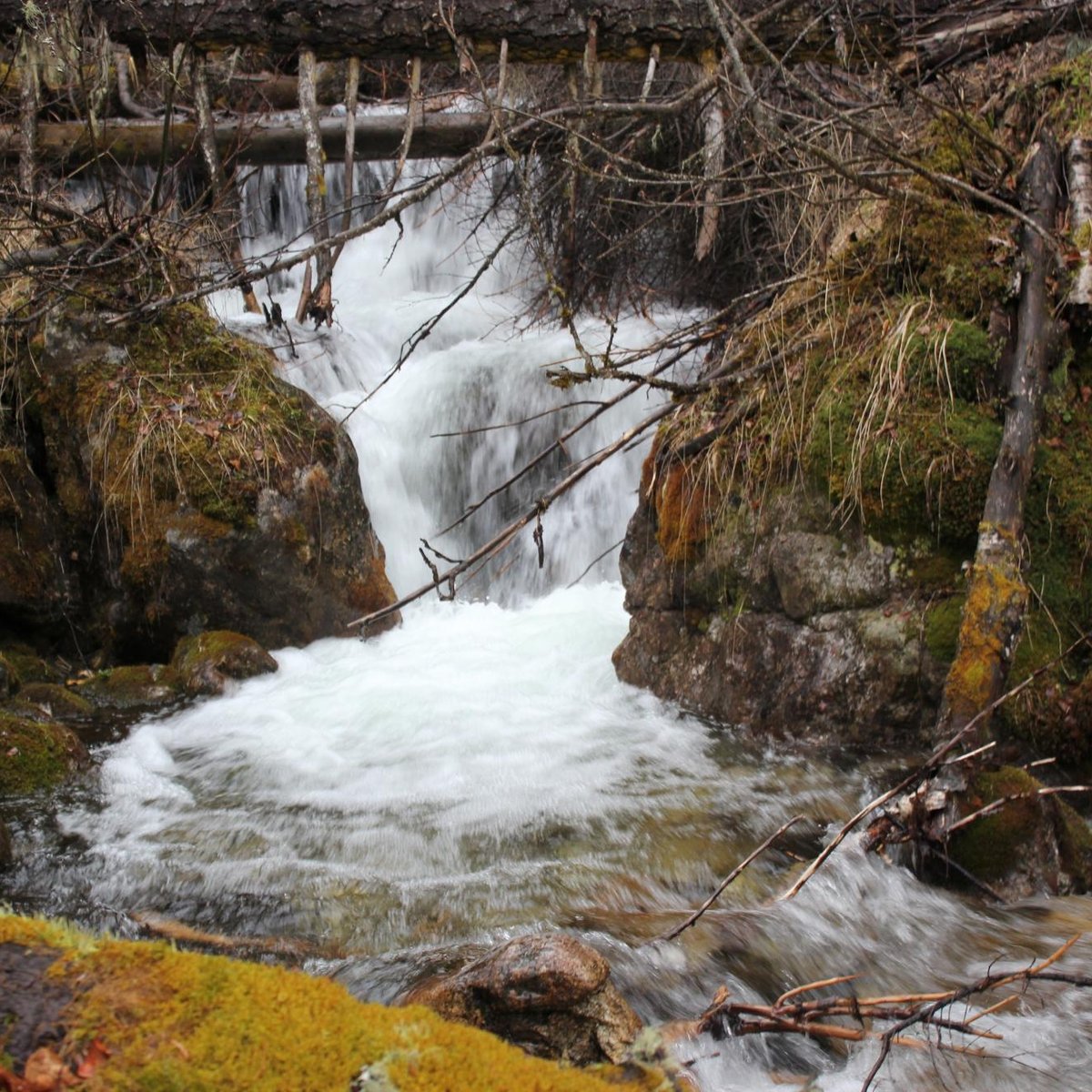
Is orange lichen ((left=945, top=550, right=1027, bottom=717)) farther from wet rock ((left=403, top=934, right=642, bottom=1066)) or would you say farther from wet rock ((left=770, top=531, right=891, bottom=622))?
wet rock ((left=403, top=934, right=642, bottom=1066))

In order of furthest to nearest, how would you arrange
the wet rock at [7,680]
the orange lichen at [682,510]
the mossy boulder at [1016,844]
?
the orange lichen at [682,510]
the wet rock at [7,680]
the mossy boulder at [1016,844]

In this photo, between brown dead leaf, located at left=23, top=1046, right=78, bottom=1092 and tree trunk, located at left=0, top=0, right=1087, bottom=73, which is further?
tree trunk, located at left=0, top=0, right=1087, bottom=73

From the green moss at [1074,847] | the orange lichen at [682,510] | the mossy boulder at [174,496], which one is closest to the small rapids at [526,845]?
the green moss at [1074,847]

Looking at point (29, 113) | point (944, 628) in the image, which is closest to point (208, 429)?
point (29, 113)

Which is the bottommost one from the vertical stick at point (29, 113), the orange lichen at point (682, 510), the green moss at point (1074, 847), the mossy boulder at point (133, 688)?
the mossy boulder at point (133, 688)

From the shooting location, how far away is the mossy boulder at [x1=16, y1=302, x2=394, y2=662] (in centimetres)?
615

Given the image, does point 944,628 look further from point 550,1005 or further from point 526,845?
point 550,1005

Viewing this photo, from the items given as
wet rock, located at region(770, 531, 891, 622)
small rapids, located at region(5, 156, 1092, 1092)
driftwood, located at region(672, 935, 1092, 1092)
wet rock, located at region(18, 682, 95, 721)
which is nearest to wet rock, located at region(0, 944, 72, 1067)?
small rapids, located at region(5, 156, 1092, 1092)

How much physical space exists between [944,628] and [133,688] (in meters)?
4.39

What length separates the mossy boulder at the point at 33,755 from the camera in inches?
158

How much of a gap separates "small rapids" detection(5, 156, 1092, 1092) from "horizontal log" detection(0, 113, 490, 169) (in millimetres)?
5159

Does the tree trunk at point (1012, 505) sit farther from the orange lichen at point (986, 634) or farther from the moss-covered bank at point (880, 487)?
the moss-covered bank at point (880, 487)

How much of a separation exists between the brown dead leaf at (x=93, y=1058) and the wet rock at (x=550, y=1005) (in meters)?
1.06

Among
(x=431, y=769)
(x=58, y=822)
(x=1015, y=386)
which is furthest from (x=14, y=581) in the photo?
(x=1015, y=386)
